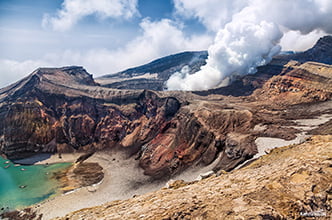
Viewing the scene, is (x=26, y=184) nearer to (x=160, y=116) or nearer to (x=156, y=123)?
(x=156, y=123)

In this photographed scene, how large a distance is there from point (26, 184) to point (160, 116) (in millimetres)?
47039

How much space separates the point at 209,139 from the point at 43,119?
7796 cm

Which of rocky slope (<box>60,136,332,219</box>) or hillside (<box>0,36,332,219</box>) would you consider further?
hillside (<box>0,36,332,219</box>)

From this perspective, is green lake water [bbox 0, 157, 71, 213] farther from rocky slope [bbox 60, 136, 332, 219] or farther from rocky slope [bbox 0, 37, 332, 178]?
rocky slope [bbox 60, 136, 332, 219]

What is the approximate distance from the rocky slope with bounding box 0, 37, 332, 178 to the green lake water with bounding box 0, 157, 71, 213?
12.9 meters

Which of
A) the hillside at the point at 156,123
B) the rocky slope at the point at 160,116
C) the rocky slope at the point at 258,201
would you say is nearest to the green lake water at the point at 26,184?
the hillside at the point at 156,123

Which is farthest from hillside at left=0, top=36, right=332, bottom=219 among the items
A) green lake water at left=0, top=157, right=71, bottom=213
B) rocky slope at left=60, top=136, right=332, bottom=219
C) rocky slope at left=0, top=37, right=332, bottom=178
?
rocky slope at left=60, top=136, right=332, bottom=219

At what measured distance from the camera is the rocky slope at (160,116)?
53469mm

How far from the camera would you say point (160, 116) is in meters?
76.0

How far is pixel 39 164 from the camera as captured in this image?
249 ft

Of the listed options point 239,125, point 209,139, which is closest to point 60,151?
point 209,139

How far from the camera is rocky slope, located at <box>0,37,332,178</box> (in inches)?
2105

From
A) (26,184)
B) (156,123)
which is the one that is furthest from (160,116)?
(26,184)

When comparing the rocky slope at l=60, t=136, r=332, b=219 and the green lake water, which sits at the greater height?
the rocky slope at l=60, t=136, r=332, b=219
